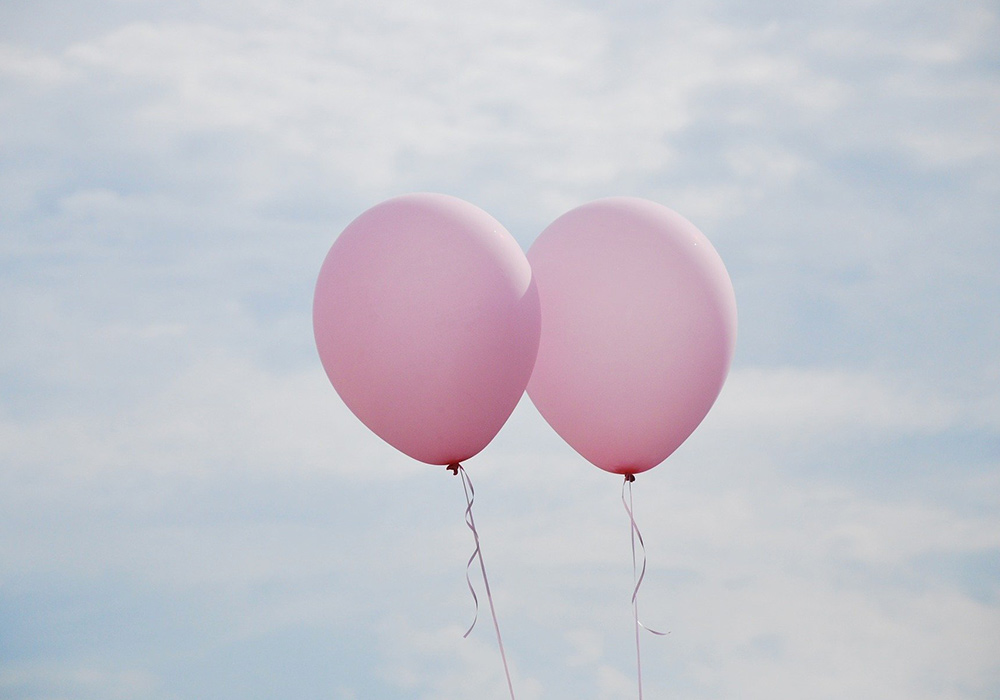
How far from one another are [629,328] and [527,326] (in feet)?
1.77

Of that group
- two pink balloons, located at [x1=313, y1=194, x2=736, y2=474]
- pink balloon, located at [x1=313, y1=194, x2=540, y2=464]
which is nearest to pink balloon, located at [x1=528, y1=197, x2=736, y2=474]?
two pink balloons, located at [x1=313, y1=194, x2=736, y2=474]

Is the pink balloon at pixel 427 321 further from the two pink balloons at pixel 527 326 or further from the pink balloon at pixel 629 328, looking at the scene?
the pink balloon at pixel 629 328

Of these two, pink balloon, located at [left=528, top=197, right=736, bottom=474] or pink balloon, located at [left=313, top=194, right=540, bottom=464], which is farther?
pink balloon, located at [left=528, top=197, right=736, bottom=474]

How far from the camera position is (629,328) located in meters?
5.81

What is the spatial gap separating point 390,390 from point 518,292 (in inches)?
30.5

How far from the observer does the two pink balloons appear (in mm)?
5461

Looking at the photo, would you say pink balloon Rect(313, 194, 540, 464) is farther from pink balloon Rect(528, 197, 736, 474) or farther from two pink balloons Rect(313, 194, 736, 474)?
pink balloon Rect(528, 197, 736, 474)

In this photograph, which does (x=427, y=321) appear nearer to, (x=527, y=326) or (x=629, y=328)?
(x=527, y=326)

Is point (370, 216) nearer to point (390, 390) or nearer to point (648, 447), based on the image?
point (390, 390)

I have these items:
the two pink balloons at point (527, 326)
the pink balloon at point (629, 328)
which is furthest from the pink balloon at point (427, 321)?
the pink balloon at point (629, 328)

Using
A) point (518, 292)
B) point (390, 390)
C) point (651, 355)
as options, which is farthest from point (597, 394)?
point (390, 390)

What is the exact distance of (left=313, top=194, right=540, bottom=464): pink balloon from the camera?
5434 millimetres

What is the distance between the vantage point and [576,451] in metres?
6.29

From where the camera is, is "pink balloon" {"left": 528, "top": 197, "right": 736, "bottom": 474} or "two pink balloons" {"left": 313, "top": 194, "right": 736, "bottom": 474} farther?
"pink balloon" {"left": 528, "top": 197, "right": 736, "bottom": 474}
